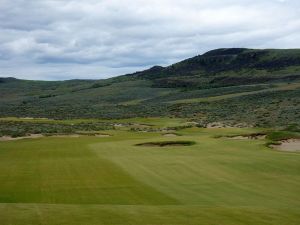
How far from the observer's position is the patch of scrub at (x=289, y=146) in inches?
1407

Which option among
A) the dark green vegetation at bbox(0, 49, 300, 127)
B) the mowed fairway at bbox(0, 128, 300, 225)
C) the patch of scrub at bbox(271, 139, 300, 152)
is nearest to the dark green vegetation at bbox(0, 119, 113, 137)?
the dark green vegetation at bbox(0, 49, 300, 127)

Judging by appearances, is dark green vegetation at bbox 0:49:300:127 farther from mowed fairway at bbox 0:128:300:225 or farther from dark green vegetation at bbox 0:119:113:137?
mowed fairway at bbox 0:128:300:225

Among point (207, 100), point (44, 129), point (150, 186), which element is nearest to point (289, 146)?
point (150, 186)

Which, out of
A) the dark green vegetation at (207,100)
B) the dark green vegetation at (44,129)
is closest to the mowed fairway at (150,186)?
the dark green vegetation at (44,129)

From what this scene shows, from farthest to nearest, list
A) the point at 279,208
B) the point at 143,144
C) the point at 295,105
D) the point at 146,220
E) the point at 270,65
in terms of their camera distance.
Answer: the point at 270,65, the point at 295,105, the point at 143,144, the point at 279,208, the point at 146,220

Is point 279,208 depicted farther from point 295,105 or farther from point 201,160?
point 295,105

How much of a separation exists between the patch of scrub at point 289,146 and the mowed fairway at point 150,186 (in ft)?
5.87

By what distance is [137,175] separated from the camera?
24.2m

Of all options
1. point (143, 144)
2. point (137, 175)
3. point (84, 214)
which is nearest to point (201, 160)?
point (137, 175)

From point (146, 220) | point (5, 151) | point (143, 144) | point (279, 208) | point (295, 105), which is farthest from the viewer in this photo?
point (295, 105)

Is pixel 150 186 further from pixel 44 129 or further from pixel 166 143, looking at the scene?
pixel 44 129

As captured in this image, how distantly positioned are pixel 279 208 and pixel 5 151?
2431cm

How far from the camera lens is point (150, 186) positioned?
70.6 feet

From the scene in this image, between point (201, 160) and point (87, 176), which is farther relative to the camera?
point (201, 160)
